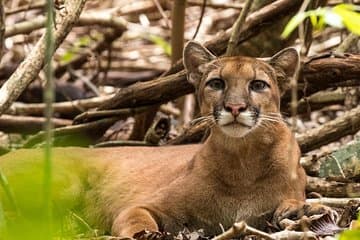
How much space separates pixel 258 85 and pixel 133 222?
3.18 feet

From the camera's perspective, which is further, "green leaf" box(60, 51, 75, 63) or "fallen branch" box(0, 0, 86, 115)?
"green leaf" box(60, 51, 75, 63)

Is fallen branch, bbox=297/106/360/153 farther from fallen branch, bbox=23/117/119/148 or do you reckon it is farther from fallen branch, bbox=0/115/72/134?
fallen branch, bbox=0/115/72/134

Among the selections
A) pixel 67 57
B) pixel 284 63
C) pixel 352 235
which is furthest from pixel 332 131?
pixel 352 235

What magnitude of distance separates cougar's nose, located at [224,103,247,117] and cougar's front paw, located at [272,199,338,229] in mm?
539

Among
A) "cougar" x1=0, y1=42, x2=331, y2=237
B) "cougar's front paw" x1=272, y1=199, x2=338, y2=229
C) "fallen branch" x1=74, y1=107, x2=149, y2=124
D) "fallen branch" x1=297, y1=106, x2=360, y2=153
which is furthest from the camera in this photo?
"fallen branch" x1=74, y1=107, x2=149, y2=124

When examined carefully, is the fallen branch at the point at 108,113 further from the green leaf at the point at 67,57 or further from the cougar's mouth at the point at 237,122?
the green leaf at the point at 67,57

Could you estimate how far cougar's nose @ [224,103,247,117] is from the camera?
4.40 metres

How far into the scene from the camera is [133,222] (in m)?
4.70

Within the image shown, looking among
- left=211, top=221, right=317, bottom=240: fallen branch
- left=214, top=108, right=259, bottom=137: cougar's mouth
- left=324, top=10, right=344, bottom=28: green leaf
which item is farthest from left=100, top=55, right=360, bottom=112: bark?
left=324, top=10, right=344, bottom=28: green leaf

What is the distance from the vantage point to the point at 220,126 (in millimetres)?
4543

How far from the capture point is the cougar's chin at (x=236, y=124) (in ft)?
14.6

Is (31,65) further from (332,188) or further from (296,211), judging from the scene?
(332,188)

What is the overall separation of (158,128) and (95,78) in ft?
8.66

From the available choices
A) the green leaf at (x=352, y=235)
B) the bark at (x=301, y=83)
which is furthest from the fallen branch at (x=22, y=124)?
the green leaf at (x=352, y=235)
